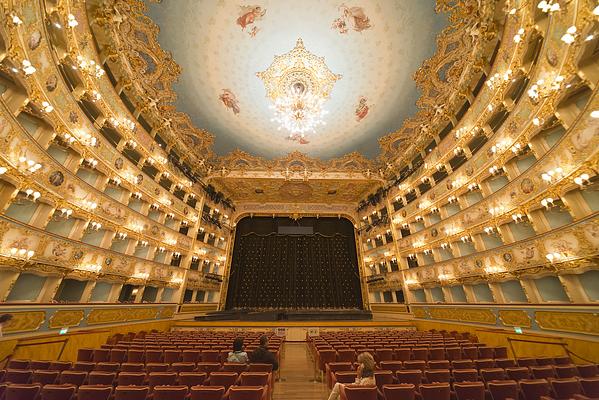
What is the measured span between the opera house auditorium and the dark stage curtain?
315 cm

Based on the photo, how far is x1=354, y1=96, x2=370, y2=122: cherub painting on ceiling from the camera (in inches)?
581

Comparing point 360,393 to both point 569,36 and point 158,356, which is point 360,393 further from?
point 569,36

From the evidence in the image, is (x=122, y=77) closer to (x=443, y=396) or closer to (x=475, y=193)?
(x=443, y=396)

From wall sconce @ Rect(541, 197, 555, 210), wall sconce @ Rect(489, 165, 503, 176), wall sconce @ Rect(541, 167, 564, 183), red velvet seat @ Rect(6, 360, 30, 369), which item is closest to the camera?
red velvet seat @ Rect(6, 360, 30, 369)

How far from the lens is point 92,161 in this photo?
425 inches

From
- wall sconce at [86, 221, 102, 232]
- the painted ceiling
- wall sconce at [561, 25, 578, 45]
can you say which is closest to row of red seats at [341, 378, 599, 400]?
wall sconce at [561, 25, 578, 45]

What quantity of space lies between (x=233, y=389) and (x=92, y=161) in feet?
40.6

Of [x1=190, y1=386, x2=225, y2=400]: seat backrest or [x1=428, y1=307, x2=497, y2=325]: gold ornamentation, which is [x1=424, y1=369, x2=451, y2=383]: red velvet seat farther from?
[x1=428, y1=307, x2=497, y2=325]: gold ornamentation

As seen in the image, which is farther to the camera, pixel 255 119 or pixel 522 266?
pixel 255 119

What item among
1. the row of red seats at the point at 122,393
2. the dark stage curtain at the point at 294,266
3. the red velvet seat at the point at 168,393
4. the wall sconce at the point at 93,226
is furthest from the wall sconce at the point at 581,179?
the dark stage curtain at the point at 294,266

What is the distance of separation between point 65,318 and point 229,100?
13.3m

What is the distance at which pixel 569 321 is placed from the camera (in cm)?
742

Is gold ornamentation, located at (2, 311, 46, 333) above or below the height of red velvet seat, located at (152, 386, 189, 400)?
above

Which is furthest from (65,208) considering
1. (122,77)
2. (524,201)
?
(524,201)
